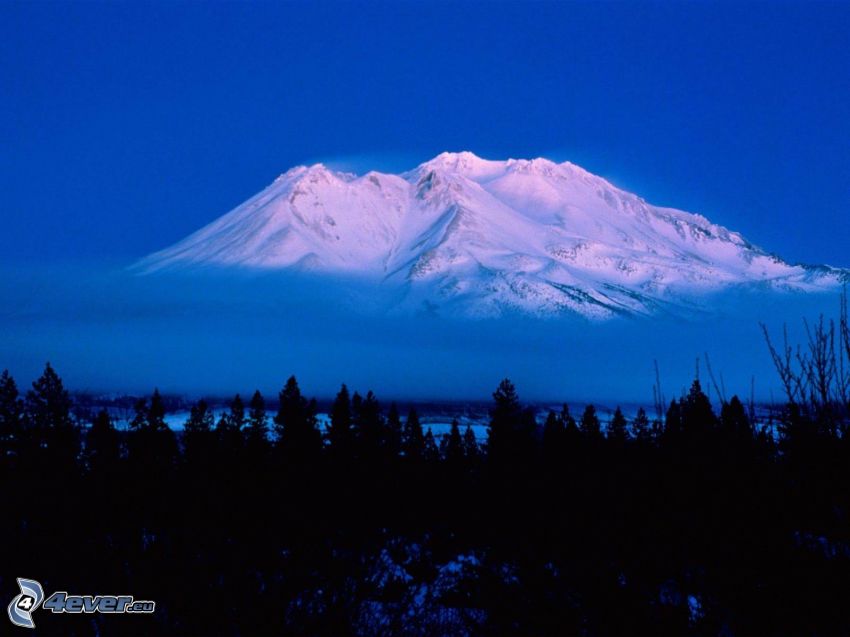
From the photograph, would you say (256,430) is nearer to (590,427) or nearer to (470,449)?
(470,449)

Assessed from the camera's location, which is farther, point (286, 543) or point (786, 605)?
point (286, 543)

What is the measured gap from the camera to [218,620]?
7.84 m

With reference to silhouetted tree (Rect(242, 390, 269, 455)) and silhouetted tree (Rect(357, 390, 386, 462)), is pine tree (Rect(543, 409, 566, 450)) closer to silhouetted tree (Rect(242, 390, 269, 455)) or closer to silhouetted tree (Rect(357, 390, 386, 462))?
silhouetted tree (Rect(357, 390, 386, 462))

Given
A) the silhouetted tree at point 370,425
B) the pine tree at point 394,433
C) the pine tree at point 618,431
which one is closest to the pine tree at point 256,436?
the silhouetted tree at point 370,425

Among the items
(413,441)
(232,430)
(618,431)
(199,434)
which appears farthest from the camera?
(618,431)

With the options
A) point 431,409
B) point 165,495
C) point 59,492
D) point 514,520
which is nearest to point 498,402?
point 514,520

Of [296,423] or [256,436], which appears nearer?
[256,436]

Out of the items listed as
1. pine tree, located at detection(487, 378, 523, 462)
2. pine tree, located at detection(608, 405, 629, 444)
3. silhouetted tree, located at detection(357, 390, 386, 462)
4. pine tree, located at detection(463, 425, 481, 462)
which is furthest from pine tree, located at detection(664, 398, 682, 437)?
pine tree, located at detection(463, 425, 481, 462)

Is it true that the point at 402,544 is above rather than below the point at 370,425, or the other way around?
below

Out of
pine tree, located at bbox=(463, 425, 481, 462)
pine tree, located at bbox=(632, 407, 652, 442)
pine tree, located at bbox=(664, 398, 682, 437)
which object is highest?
pine tree, located at bbox=(664, 398, 682, 437)

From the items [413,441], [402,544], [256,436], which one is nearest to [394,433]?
[413,441]

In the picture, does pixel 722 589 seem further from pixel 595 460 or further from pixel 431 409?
pixel 431 409

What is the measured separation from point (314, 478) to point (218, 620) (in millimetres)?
10529

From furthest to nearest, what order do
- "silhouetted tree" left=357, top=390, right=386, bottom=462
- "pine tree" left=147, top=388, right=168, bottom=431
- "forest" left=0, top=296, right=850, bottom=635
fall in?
"pine tree" left=147, top=388, right=168, bottom=431 → "silhouetted tree" left=357, top=390, right=386, bottom=462 → "forest" left=0, top=296, right=850, bottom=635
